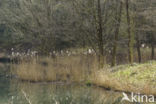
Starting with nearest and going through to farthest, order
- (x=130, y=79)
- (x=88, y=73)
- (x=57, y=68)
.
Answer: (x=130, y=79) < (x=88, y=73) < (x=57, y=68)

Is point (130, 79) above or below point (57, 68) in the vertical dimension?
above

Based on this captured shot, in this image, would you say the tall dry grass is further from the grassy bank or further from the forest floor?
the forest floor

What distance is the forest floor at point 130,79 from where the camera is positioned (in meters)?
8.49

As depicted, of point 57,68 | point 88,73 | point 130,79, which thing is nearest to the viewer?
point 130,79

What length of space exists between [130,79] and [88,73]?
2129 millimetres

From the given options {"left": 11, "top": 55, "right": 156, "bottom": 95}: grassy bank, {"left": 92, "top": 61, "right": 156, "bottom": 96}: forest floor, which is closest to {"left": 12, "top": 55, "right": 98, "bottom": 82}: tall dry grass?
{"left": 11, "top": 55, "right": 156, "bottom": 95}: grassy bank

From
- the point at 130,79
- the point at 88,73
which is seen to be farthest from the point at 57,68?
the point at 130,79

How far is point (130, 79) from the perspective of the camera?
31.8 ft

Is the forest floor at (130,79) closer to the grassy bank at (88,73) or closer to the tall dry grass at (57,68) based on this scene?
the grassy bank at (88,73)

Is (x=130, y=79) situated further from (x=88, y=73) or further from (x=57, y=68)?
(x=57, y=68)

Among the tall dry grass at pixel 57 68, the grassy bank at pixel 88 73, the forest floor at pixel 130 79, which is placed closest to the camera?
the forest floor at pixel 130 79

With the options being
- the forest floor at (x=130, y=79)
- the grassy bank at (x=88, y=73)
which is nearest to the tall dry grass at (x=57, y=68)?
the grassy bank at (x=88, y=73)

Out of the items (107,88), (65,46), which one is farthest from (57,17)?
(107,88)

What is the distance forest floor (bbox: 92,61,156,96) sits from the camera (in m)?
8.49
